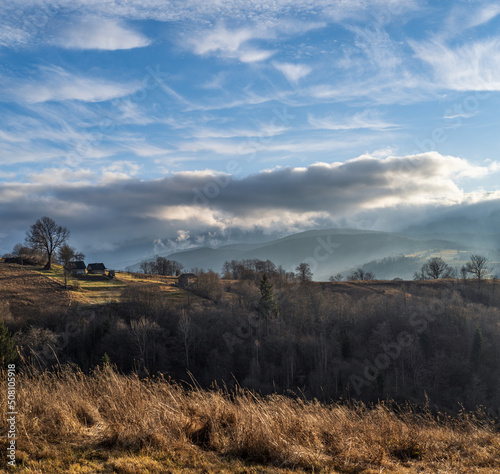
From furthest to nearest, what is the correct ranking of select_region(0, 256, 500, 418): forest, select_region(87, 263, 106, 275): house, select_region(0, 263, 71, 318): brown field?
select_region(87, 263, 106, 275): house
select_region(0, 263, 71, 318): brown field
select_region(0, 256, 500, 418): forest

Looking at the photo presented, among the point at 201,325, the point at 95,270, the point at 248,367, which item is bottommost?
the point at 248,367

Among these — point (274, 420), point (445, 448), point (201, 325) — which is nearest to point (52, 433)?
point (274, 420)

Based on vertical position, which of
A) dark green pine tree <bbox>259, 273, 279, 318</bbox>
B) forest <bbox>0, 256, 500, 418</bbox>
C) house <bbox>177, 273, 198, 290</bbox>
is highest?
house <bbox>177, 273, 198, 290</bbox>

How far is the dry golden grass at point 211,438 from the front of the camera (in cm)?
534

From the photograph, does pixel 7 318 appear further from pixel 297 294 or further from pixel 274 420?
pixel 274 420

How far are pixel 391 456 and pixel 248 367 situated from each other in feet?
183

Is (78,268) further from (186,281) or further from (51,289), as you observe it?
(186,281)

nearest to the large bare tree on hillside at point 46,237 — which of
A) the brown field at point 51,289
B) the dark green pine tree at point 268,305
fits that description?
the brown field at point 51,289

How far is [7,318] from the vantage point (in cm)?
5572

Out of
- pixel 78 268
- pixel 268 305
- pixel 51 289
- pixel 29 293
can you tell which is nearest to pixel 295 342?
pixel 268 305

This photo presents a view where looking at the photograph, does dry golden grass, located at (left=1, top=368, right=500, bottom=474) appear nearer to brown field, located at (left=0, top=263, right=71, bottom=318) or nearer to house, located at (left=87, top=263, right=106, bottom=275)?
brown field, located at (left=0, top=263, right=71, bottom=318)

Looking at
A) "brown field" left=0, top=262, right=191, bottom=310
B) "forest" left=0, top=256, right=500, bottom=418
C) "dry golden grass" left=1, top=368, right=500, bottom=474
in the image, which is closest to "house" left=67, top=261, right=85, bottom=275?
"brown field" left=0, top=262, right=191, bottom=310

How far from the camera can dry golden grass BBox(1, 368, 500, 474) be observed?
534cm

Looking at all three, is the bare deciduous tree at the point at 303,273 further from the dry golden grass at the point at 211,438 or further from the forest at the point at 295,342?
the dry golden grass at the point at 211,438
